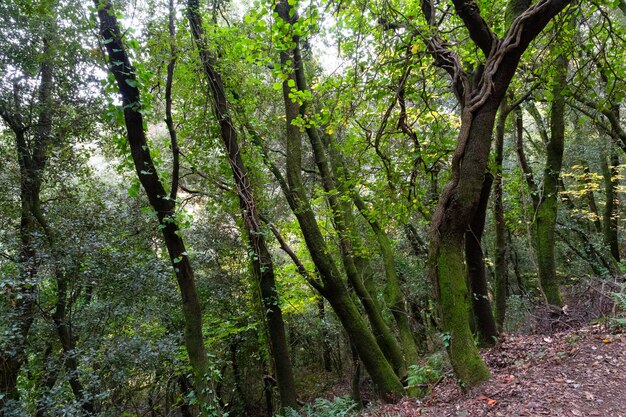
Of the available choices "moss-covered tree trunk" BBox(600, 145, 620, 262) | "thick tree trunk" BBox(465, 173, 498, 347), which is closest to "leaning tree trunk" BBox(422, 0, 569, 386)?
"thick tree trunk" BBox(465, 173, 498, 347)

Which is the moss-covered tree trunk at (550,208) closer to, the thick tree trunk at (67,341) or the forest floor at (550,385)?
the forest floor at (550,385)

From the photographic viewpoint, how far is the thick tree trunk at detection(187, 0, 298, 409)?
593cm

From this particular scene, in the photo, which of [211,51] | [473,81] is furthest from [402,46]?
[211,51]

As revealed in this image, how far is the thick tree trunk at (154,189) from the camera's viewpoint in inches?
192

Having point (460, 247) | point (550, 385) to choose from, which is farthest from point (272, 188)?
point (550, 385)

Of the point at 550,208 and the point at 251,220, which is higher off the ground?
the point at 251,220

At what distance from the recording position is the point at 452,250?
389cm

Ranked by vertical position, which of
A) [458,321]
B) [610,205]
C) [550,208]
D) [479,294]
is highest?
[610,205]

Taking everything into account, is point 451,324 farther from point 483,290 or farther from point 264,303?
point 264,303

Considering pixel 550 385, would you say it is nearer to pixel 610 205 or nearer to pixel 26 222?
pixel 26 222

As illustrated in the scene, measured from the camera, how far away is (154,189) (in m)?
5.21

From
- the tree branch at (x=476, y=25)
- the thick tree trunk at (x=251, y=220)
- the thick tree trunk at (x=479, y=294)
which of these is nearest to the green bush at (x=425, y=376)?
the thick tree trunk at (x=479, y=294)

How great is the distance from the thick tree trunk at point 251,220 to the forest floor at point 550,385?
8.23ft

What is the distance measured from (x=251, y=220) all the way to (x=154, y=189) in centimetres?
154
